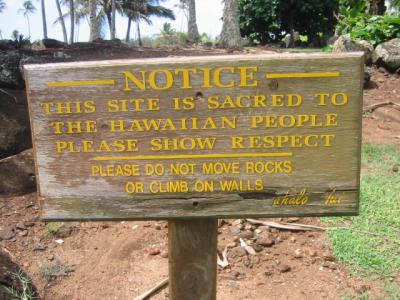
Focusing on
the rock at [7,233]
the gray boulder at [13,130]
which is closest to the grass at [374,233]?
the rock at [7,233]

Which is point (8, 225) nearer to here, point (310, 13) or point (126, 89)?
point (126, 89)

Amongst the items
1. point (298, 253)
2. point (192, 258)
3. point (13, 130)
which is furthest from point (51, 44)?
point (192, 258)

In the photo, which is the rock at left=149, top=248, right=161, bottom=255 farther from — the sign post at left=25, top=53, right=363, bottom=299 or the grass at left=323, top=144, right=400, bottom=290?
the sign post at left=25, top=53, right=363, bottom=299

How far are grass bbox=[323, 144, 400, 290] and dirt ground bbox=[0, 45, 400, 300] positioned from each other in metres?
0.09

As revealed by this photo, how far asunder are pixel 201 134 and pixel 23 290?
1.99m

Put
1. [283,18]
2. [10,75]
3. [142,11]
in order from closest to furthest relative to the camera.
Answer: [10,75], [283,18], [142,11]

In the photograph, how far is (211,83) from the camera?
152cm

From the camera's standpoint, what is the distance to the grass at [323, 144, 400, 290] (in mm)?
2914

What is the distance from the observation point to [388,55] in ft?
25.7

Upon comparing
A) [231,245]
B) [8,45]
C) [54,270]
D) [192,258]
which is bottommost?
[54,270]

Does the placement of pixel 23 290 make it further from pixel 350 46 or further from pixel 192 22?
pixel 192 22

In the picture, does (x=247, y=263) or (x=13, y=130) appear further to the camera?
(x=13, y=130)

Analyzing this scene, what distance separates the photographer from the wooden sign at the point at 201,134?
4.97 ft

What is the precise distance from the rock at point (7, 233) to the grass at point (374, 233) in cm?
256
